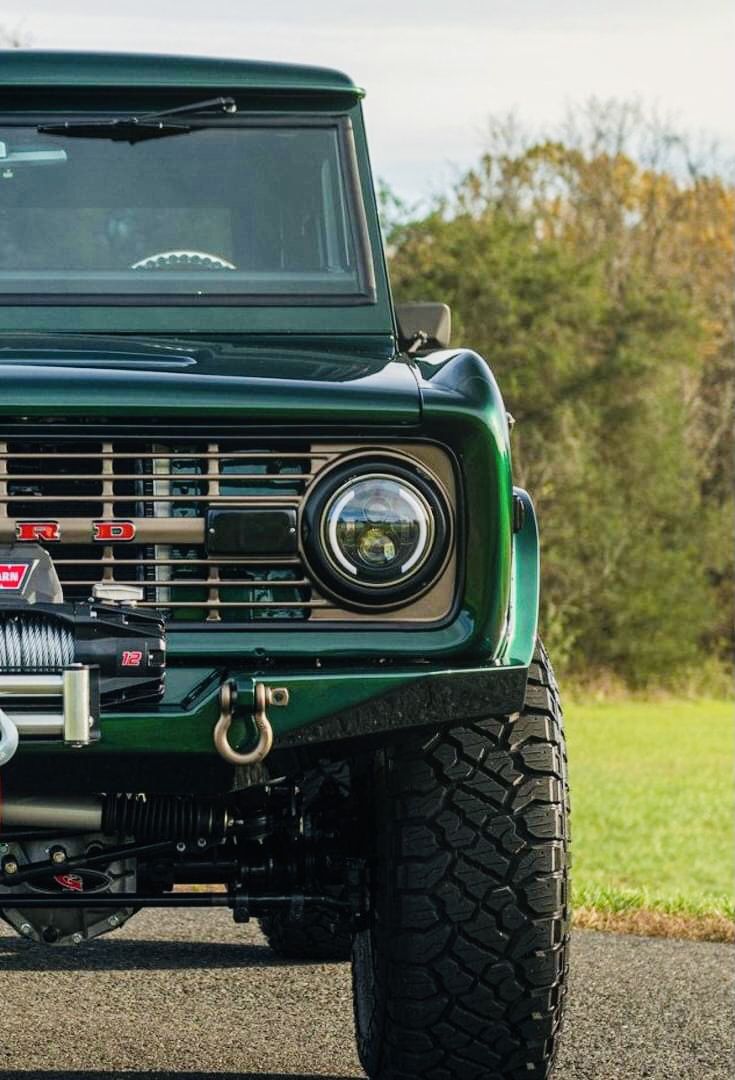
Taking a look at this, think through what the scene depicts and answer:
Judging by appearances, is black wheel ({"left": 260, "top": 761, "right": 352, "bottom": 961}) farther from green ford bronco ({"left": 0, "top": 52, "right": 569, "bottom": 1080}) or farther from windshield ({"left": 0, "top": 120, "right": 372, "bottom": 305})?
windshield ({"left": 0, "top": 120, "right": 372, "bottom": 305})

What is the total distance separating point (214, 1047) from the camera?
5488 millimetres

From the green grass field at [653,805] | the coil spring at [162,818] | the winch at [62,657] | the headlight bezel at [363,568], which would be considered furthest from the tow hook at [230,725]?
the green grass field at [653,805]

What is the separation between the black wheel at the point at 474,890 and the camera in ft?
13.7

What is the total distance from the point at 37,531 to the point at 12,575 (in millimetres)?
199

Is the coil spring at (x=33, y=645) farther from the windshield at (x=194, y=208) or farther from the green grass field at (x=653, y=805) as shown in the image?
the green grass field at (x=653, y=805)

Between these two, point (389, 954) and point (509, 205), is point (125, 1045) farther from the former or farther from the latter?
point (509, 205)

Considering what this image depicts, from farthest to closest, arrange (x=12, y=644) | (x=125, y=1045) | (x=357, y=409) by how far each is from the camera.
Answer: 1. (x=125, y=1045)
2. (x=357, y=409)
3. (x=12, y=644)

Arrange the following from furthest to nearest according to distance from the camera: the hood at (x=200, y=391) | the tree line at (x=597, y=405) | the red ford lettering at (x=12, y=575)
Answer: the tree line at (x=597, y=405), the hood at (x=200, y=391), the red ford lettering at (x=12, y=575)

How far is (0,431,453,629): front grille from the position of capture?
394cm

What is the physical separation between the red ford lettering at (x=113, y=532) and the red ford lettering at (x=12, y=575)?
0.21m

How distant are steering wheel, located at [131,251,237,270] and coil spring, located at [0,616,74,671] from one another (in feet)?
5.52

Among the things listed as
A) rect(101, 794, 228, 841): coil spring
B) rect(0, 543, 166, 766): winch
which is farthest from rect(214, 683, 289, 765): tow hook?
rect(101, 794, 228, 841): coil spring

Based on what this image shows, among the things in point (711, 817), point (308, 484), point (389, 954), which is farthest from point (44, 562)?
point (711, 817)

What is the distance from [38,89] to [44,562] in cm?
184
